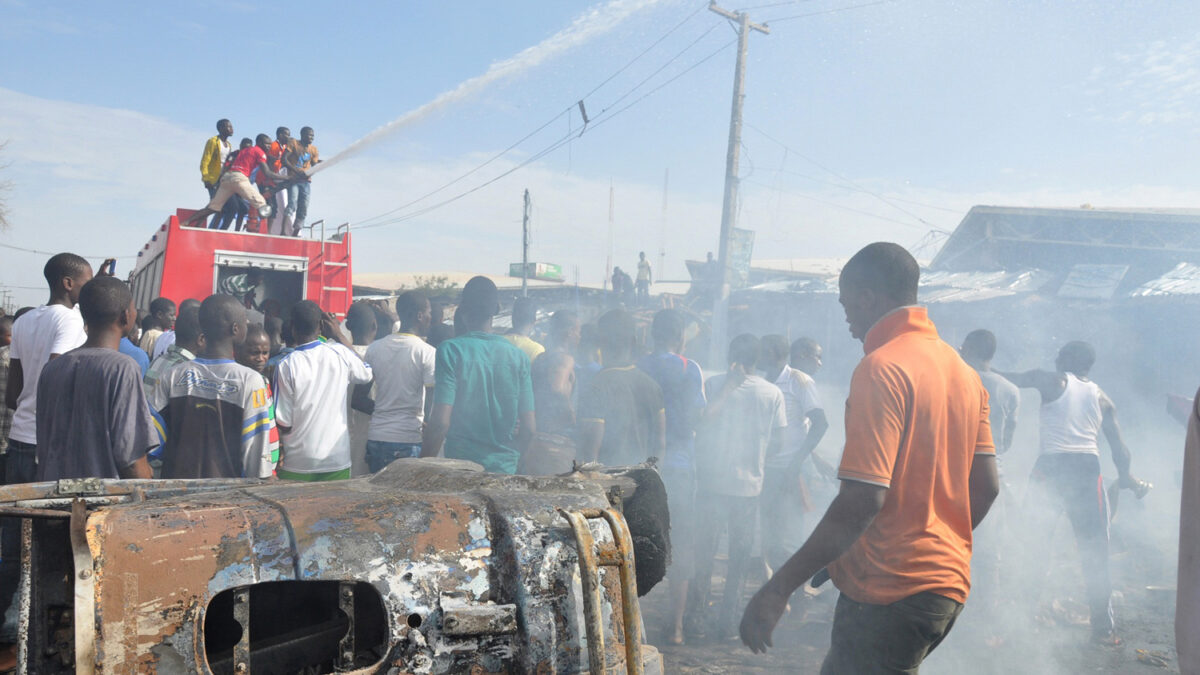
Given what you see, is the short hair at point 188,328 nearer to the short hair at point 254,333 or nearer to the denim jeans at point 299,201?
the short hair at point 254,333

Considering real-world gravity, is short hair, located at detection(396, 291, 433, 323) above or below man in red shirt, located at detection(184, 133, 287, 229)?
below

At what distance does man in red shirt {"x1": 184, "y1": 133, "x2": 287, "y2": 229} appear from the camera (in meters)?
9.45

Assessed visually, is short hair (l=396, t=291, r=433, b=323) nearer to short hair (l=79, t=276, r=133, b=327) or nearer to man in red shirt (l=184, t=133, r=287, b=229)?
short hair (l=79, t=276, r=133, b=327)

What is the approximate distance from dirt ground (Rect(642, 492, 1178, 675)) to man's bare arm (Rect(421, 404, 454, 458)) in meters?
2.01

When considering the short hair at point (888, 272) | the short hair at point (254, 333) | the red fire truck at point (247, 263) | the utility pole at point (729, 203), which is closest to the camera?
the short hair at point (888, 272)

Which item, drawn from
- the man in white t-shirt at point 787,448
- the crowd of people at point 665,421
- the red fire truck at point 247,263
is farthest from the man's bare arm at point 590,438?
the red fire truck at point 247,263

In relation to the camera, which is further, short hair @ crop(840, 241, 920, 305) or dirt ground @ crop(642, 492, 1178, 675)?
dirt ground @ crop(642, 492, 1178, 675)

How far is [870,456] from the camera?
94.7 inches

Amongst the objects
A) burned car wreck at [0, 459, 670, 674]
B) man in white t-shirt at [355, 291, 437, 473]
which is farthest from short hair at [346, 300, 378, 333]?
burned car wreck at [0, 459, 670, 674]

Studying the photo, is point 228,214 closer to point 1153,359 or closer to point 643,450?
point 643,450

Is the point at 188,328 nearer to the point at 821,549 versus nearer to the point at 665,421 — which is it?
the point at 665,421

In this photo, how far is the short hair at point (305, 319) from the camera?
4.35 meters

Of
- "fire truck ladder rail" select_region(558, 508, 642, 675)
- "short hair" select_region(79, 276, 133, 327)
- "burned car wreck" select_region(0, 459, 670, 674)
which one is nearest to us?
"burned car wreck" select_region(0, 459, 670, 674)

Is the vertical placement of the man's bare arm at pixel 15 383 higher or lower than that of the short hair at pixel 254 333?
lower
